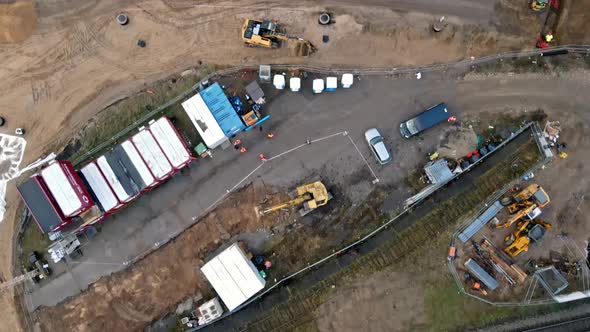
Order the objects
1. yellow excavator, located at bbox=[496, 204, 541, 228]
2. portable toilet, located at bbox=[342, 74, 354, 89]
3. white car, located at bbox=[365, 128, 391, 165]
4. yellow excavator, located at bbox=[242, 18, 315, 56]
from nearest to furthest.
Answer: yellow excavator, located at bbox=[496, 204, 541, 228] < white car, located at bbox=[365, 128, 391, 165] < portable toilet, located at bbox=[342, 74, 354, 89] < yellow excavator, located at bbox=[242, 18, 315, 56]

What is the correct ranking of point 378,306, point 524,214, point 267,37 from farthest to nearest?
point 267,37 < point 378,306 < point 524,214

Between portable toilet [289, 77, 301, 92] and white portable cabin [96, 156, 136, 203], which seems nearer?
white portable cabin [96, 156, 136, 203]

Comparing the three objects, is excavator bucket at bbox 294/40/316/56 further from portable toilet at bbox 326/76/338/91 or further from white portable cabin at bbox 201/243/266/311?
white portable cabin at bbox 201/243/266/311

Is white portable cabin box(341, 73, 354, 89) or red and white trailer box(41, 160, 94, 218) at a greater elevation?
red and white trailer box(41, 160, 94, 218)

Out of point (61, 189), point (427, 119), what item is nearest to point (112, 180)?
point (61, 189)

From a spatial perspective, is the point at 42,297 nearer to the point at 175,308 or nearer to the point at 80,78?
the point at 175,308

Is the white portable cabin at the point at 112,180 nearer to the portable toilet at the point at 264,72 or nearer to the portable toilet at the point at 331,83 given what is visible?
the portable toilet at the point at 264,72

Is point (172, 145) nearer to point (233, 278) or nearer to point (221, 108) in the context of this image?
point (221, 108)

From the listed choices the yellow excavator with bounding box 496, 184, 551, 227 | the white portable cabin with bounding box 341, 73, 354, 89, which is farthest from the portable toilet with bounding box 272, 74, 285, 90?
the yellow excavator with bounding box 496, 184, 551, 227
